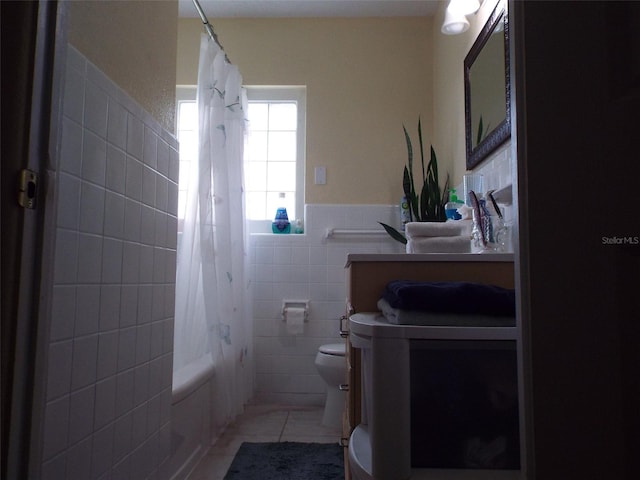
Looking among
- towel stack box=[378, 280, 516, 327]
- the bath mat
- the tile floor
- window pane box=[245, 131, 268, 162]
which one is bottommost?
the tile floor

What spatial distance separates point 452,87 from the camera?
98.2 inches

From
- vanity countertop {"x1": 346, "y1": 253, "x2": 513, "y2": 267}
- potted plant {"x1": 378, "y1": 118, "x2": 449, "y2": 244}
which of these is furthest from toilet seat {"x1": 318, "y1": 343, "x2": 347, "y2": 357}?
vanity countertop {"x1": 346, "y1": 253, "x2": 513, "y2": 267}

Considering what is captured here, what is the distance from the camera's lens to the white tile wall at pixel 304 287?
2.88 meters

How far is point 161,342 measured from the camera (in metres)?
1.44

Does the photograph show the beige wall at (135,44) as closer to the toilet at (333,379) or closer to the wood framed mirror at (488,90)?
the wood framed mirror at (488,90)

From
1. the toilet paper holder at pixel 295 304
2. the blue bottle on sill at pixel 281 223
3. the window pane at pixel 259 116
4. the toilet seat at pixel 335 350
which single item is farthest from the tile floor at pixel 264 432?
the window pane at pixel 259 116

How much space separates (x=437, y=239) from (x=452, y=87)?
4.52ft

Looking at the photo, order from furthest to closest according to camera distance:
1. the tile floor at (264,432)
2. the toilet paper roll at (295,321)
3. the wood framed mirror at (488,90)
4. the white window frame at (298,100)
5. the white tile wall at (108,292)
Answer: the white window frame at (298,100) < the toilet paper roll at (295,321) < the tile floor at (264,432) < the wood framed mirror at (488,90) < the white tile wall at (108,292)

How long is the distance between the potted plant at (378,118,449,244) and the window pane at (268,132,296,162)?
0.82 meters

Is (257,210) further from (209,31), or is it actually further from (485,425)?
(485,425)

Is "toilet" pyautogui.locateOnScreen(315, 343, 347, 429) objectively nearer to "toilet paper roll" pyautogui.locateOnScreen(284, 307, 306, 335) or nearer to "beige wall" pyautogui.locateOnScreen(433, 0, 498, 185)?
"toilet paper roll" pyautogui.locateOnScreen(284, 307, 306, 335)

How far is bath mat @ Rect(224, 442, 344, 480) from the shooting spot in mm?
1809

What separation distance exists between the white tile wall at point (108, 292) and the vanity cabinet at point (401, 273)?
63 cm

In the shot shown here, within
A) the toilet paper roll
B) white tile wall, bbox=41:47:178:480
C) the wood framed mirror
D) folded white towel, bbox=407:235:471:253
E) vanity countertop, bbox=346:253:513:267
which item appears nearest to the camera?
white tile wall, bbox=41:47:178:480
